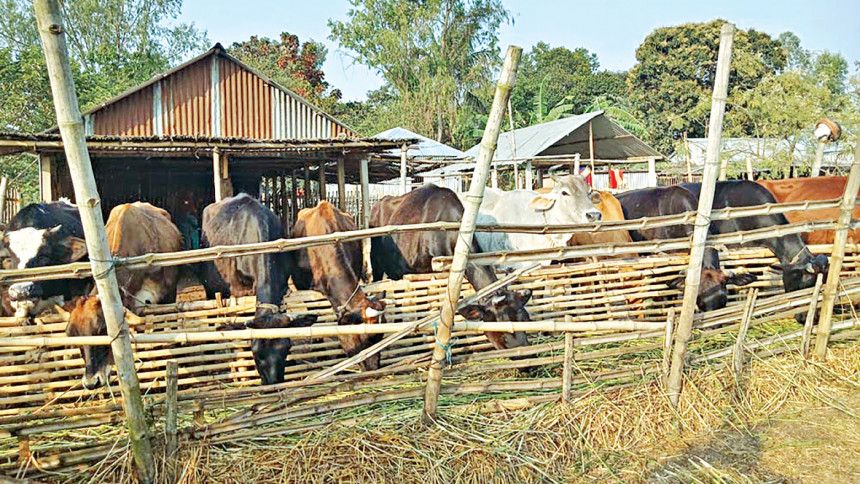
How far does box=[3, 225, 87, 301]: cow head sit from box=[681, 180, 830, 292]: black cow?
6117mm

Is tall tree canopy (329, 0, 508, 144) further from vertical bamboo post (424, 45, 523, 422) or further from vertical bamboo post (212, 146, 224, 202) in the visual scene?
vertical bamboo post (424, 45, 523, 422)

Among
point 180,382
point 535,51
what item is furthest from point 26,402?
point 535,51

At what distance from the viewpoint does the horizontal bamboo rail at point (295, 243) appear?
345 centimetres

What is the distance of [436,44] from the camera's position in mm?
31531

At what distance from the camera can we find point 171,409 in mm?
3393

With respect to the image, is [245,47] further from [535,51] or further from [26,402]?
[26,402]

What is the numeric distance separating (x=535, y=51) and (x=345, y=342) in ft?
163

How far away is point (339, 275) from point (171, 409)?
265cm

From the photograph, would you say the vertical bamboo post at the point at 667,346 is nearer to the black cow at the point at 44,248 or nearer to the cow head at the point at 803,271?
the cow head at the point at 803,271

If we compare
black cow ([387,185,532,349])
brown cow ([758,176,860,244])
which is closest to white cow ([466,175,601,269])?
black cow ([387,185,532,349])

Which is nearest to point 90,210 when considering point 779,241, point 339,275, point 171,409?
point 171,409

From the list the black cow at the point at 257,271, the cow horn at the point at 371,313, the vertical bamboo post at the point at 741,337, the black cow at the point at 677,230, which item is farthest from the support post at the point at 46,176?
the vertical bamboo post at the point at 741,337

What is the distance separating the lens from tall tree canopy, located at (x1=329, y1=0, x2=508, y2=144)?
1241 inches

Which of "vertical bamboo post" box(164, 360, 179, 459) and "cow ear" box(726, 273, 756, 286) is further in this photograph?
"cow ear" box(726, 273, 756, 286)
